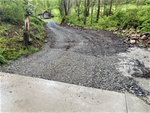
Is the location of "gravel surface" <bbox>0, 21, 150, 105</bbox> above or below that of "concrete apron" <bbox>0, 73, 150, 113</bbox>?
above

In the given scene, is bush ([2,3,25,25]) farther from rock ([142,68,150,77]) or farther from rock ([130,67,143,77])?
rock ([142,68,150,77])

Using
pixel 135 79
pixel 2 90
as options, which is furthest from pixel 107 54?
pixel 2 90

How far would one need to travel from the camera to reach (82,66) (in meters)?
4.45

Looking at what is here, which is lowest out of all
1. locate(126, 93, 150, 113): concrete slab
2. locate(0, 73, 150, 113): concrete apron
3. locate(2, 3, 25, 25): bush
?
locate(126, 93, 150, 113): concrete slab

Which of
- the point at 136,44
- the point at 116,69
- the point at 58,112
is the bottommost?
the point at 58,112

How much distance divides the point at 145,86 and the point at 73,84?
2.26 metres

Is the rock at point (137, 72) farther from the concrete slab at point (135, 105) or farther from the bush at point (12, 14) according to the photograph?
the bush at point (12, 14)

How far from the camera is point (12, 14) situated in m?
7.80

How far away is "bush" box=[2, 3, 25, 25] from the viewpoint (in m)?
7.47

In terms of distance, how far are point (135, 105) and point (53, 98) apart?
6.65ft

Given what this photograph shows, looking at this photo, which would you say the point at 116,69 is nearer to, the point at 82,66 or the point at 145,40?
the point at 82,66

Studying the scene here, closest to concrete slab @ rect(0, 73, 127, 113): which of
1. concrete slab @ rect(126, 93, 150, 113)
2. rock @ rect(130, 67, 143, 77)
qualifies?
concrete slab @ rect(126, 93, 150, 113)

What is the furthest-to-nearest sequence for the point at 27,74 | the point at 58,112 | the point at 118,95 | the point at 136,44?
the point at 136,44 < the point at 27,74 < the point at 118,95 < the point at 58,112

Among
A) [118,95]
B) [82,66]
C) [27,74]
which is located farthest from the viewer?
[82,66]
